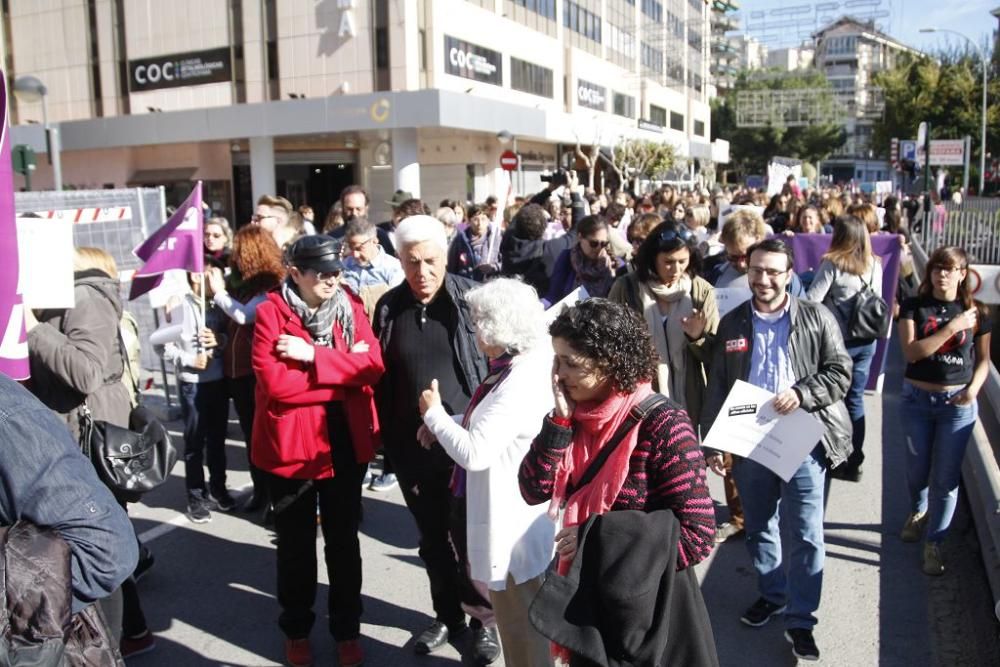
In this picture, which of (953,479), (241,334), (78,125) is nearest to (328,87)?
(78,125)

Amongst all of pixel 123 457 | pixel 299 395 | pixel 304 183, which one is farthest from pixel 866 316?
pixel 304 183

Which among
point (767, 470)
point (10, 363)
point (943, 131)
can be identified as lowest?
point (767, 470)

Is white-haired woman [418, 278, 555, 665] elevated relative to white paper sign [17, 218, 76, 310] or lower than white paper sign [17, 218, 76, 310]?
lower

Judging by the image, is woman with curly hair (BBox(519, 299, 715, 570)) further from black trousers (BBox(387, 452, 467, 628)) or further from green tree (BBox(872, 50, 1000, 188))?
green tree (BBox(872, 50, 1000, 188))

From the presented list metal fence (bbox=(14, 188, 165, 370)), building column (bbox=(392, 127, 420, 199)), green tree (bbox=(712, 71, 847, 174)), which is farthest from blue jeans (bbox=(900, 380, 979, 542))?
green tree (bbox=(712, 71, 847, 174))

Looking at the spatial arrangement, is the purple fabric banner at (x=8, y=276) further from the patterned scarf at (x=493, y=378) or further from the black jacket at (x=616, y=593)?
the black jacket at (x=616, y=593)

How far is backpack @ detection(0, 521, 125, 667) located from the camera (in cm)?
167

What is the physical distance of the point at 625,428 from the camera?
7.97 ft

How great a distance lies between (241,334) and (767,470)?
3315 mm

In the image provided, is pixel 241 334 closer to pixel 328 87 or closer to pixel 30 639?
pixel 30 639

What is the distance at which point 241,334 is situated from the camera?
17.5 feet

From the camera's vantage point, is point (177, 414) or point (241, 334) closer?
point (241, 334)

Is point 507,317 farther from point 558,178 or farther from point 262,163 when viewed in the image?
point 262,163

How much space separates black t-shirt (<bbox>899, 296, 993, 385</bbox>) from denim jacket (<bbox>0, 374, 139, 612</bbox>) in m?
4.11
